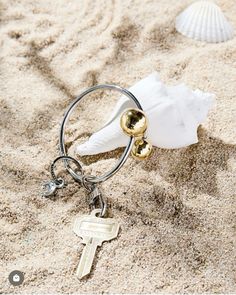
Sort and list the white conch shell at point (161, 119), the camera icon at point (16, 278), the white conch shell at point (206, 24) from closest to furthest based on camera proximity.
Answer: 1. the camera icon at point (16, 278)
2. the white conch shell at point (161, 119)
3. the white conch shell at point (206, 24)

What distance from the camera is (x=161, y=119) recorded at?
1.40 metres

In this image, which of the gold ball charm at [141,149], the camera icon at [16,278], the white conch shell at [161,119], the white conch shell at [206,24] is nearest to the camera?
the camera icon at [16,278]

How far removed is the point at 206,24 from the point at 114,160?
32.8 inches

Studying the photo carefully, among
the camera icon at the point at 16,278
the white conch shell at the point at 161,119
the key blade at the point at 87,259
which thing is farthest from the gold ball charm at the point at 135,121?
the camera icon at the point at 16,278

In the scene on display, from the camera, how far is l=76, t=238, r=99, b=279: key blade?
116cm

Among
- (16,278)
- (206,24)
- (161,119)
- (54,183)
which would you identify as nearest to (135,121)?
(161,119)

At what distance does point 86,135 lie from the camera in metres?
1.53

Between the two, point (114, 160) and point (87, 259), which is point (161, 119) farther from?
point (87, 259)

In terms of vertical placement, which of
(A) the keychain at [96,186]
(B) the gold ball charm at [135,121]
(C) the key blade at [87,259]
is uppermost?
(B) the gold ball charm at [135,121]

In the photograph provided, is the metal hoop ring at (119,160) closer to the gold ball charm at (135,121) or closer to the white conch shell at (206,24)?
the gold ball charm at (135,121)

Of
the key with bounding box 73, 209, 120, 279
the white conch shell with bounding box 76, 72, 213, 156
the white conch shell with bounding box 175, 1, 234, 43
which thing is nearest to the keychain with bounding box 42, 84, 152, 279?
the key with bounding box 73, 209, 120, 279

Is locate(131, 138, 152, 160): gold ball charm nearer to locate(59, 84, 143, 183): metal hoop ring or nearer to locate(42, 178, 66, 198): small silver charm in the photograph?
locate(59, 84, 143, 183): metal hoop ring

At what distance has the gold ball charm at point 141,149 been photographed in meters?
1.25

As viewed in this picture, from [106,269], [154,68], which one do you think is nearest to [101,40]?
[154,68]
